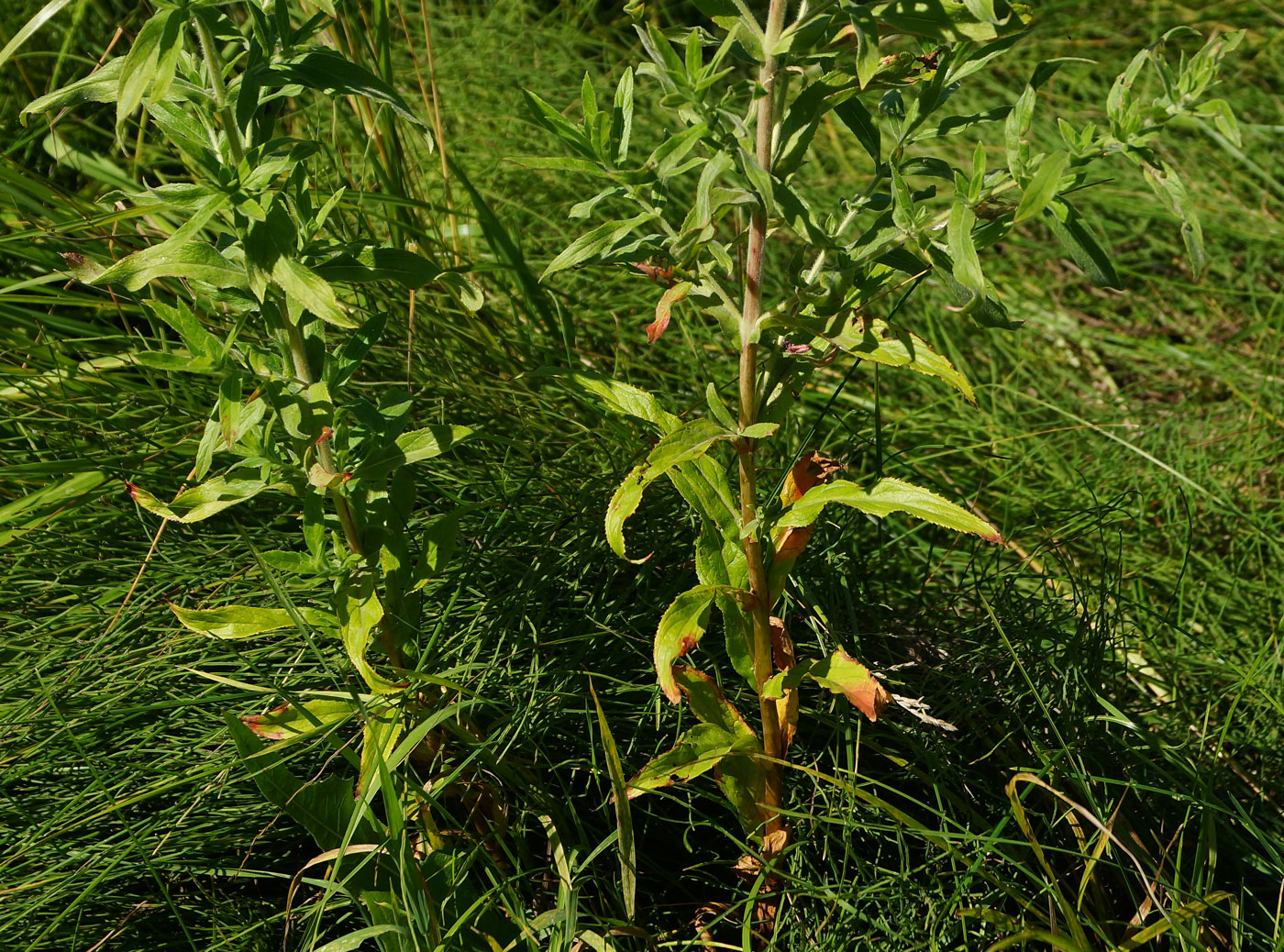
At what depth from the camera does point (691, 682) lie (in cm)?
133

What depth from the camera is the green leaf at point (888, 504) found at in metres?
1.14

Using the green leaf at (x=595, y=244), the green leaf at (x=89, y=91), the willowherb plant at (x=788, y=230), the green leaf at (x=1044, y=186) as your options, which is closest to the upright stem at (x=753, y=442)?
the willowherb plant at (x=788, y=230)

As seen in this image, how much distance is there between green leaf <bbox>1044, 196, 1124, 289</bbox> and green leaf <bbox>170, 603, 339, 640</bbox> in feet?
2.99

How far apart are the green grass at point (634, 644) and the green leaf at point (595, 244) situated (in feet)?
1.93

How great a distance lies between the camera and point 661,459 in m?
1.15

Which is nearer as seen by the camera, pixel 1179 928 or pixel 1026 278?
pixel 1179 928

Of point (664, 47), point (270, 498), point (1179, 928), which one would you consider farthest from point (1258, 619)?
point (270, 498)

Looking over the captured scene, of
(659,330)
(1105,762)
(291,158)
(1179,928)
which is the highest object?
(291,158)

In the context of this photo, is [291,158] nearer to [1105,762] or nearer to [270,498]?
[270,498]

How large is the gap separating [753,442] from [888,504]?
167 mm

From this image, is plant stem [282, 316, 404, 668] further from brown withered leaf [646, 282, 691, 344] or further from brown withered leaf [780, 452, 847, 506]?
brown withered leaf [780, 452, 847, 506]

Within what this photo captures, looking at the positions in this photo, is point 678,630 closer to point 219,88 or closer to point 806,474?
point 806,474

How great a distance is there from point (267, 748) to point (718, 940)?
67 centimetres

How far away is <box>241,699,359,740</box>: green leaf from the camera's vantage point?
1.34m
